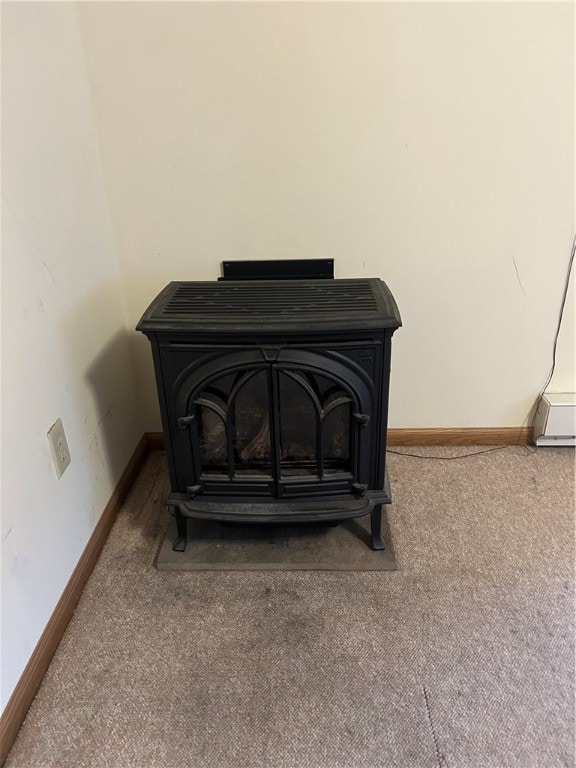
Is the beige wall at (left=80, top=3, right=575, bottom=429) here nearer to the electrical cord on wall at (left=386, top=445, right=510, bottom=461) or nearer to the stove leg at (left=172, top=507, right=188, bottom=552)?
the electrical cord on wall at (left=386, top=445, right=510, bottom=461)

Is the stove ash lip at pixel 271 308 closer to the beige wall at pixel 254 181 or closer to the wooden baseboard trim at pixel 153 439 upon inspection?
the beige wall at pixel 254 181

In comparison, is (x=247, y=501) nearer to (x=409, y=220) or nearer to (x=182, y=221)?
(x=182, y=221)

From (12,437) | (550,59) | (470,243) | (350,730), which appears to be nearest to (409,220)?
(470,243)

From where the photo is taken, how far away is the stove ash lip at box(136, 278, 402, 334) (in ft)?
4.02

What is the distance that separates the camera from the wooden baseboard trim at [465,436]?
1.97m

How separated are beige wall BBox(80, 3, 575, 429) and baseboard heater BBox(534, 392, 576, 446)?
5.1 inches

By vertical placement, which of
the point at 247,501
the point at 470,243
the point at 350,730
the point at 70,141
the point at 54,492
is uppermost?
the point at 70,141

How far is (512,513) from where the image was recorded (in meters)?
1.65

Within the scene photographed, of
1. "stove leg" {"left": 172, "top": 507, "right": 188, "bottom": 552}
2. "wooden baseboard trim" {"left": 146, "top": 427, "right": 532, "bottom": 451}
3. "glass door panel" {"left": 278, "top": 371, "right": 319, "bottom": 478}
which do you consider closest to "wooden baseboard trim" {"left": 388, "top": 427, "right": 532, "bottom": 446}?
"wooden baseboard trim" {"left": 146, "top": 427, "right": 532, "bottom": 451}

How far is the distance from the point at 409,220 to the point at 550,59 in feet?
1.82

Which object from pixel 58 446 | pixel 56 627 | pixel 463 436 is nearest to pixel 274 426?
pixel 58 446

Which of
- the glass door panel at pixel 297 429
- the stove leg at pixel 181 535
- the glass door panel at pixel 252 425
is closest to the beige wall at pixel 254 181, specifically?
the stove leg at pixel 181 535

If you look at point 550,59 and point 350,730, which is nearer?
point 350,730

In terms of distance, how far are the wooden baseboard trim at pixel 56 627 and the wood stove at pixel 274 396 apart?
0.25 m
